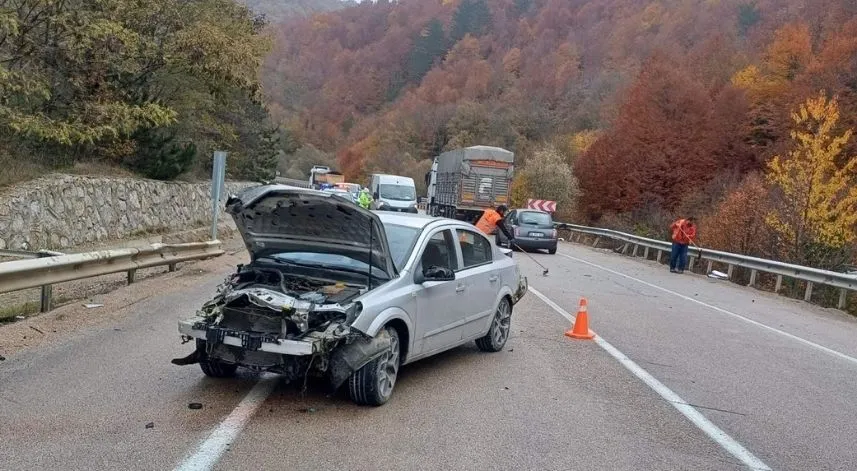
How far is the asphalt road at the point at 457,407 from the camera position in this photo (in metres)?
4.97

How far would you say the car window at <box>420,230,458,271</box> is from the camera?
23.5 feet

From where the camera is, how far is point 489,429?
5.64 m

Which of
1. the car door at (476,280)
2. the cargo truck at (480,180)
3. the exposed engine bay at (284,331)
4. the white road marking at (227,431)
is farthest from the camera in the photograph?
the cargo truck at (480,180)

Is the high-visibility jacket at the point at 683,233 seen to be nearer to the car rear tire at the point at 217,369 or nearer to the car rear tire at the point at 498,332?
the car rear tire at the point at 498,332

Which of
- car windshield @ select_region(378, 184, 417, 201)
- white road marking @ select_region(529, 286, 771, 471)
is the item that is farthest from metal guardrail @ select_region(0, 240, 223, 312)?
car windshield @ select_region(378, 184, 417, 201)

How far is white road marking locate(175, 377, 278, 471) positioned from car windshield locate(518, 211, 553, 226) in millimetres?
20009

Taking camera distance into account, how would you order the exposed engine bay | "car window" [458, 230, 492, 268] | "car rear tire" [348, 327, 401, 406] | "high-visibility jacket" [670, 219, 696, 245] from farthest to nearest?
1. "high-visibility jacket" [670, 219, 696, 245]
2. "car window" [458, 230, 492, 268]
3. "car rear tire" [348, 327, 401, 406]
4. the exposed engine bay

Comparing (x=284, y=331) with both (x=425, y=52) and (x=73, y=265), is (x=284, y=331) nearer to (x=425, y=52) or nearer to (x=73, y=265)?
(x=73, y=265)

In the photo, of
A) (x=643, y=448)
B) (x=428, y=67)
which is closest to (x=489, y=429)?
(x=643, y=448)

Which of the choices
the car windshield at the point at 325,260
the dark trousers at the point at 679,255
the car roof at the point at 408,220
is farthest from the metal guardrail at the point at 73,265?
the dark trousers at the point at 679,255

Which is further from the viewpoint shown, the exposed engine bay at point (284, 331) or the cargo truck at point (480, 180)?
the cargo truck at point (480, 180)

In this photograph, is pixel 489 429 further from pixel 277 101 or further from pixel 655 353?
pixel 277 101

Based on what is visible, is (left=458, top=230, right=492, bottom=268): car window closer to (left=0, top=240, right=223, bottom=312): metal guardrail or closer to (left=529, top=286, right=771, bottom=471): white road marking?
(left=529, top=286, right=771, bottom=471): white road marking

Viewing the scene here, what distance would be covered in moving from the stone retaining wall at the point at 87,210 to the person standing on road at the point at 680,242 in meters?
15.2
